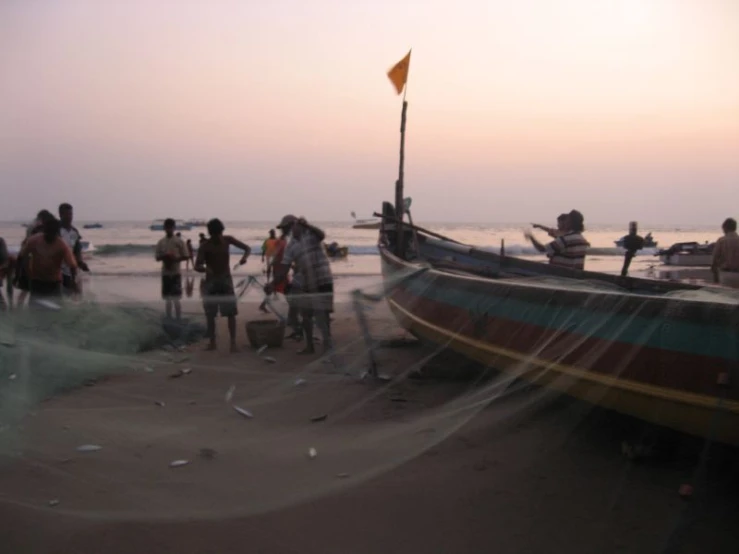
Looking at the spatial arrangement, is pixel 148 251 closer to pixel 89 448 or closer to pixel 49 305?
pixel 49 305

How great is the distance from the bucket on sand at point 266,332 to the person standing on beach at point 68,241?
6.18ft

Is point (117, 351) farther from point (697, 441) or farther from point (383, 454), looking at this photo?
point (697, 441)

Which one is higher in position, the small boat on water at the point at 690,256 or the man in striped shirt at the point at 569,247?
the man in striped shirt at the point at 569,247

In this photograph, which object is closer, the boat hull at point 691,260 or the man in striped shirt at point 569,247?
the man in striped shirt at point 569,247

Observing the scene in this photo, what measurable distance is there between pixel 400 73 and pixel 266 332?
220 inches

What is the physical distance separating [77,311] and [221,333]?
1896 mm

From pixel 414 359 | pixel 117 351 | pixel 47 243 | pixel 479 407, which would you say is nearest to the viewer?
pixel 479 407

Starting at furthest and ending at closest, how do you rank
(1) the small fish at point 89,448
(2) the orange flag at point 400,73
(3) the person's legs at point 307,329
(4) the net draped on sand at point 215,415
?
(2) the orange flag at point 400,73, (3) the person's legs at point 307,329, (1) the small fish at point 89,448, (4) the net draped on sand at point 215,415

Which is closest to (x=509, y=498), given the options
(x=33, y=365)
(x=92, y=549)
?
(x=92, y=549)

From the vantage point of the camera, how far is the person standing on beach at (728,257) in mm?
7578

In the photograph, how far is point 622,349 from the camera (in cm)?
350

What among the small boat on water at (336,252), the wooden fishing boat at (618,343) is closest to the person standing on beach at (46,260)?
the wooden fishing boat at (618,343)

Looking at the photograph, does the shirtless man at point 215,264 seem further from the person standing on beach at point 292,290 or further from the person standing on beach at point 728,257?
the person standing on beach at point 728,257

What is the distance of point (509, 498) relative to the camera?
3467mm
